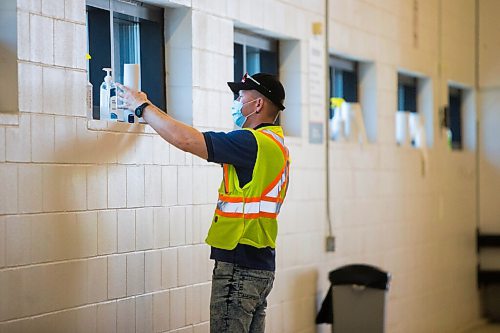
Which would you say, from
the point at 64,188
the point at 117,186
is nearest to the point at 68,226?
the point at 64,188

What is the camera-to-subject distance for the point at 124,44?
5.10m

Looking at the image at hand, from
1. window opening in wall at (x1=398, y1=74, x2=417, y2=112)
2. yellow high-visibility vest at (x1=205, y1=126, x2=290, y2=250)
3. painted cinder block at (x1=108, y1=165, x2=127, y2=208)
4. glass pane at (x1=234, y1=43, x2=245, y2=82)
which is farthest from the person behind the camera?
window opening in wall at (x1=398, y1=74, x2=417, y2=112)

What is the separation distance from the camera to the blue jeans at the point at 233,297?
13.8 feet

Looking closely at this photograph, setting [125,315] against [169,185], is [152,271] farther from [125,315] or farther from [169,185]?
[169,185]

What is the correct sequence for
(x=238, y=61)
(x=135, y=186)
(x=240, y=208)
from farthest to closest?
Answer: (x=238, y=61) < (x=135, y=186) < (x=240, y=208)

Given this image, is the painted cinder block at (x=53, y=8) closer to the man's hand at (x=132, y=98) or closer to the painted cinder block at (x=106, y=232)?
the man's hand at (x=132, y=98)

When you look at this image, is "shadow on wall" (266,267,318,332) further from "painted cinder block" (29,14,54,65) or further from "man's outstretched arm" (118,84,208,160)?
"painted cinder block" (29,14,54,65)

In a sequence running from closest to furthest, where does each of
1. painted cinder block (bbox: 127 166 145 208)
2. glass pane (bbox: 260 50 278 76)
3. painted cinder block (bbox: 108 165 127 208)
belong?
painted cinder block (bbox: 108 165 127 208), painted cinder block (bbox: 127 166 145 208), glass pane (bbox: 260 50 278 76)

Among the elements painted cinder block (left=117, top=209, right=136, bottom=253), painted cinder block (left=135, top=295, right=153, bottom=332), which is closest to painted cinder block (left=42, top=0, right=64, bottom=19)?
painted cinder block (left=117, top=209, right=136, bottom=253)

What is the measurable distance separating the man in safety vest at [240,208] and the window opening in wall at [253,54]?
1.73 metres

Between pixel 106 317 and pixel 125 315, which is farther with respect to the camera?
pixel 125 315

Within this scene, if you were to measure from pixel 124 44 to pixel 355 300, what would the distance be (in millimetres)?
2686

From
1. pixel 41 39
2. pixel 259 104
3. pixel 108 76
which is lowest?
pixel 259 104

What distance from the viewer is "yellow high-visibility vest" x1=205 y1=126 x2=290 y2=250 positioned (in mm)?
4266
